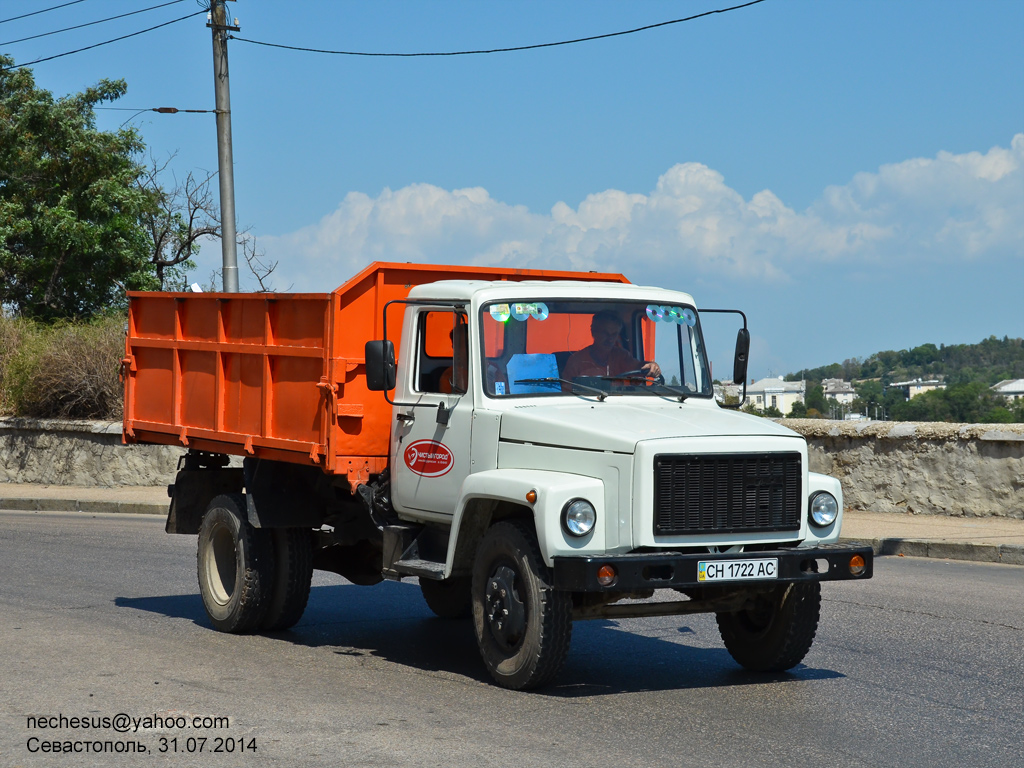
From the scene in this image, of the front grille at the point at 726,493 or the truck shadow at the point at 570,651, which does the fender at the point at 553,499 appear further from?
the truck shadow at the point at 570,651

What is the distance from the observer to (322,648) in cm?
841

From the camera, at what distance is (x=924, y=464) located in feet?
53.3

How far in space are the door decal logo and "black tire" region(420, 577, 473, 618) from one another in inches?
71.2

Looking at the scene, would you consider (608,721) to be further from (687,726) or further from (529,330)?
(529,330)

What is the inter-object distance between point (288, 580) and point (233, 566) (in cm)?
62

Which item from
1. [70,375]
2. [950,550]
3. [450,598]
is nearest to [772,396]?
[950,550]

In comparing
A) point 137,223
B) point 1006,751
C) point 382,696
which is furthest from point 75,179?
point 1006,751

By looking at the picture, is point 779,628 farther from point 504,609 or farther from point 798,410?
point 798,410

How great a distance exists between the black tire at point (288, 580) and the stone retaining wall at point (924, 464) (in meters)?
8.55

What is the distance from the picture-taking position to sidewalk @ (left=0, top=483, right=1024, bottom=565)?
13383 millimetres

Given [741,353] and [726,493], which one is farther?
[741,353]

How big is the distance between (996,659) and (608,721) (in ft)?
10.0

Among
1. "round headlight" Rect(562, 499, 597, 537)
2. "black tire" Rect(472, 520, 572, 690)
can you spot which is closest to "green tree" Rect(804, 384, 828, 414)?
"black tire" Rect(472, 520, 572, 690)

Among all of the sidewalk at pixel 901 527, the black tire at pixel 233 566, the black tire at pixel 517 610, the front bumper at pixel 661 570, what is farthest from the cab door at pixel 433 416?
the sidewalk at pixel 901 527
